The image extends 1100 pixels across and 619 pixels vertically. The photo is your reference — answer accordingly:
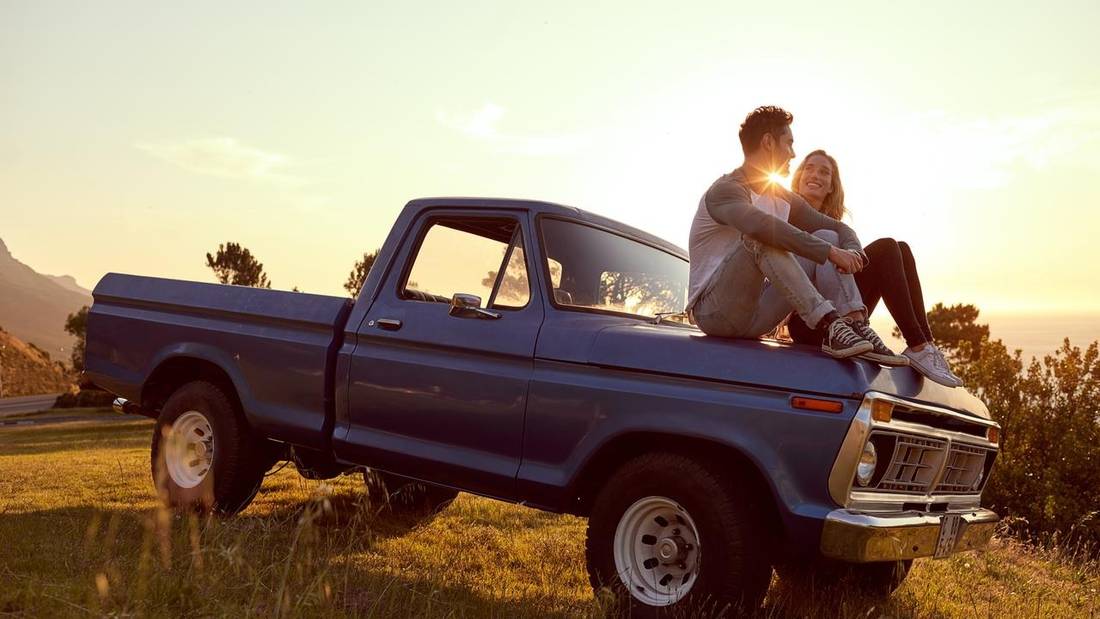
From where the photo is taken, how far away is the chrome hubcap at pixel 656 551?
396 centimetres

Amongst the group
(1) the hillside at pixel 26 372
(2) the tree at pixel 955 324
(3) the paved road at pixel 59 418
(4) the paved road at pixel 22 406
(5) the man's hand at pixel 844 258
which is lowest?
(1) the hillside at pixel 26 372

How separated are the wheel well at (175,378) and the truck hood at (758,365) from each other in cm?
300

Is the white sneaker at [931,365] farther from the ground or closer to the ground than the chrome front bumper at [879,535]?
farther from the ground

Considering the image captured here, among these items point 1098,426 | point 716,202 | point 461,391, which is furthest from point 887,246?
point 1098,426

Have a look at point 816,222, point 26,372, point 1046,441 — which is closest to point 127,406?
point 816,222

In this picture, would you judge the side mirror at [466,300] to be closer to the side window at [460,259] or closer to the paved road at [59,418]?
the side window at [460,259]

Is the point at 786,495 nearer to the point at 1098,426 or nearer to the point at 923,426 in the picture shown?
the point at 923,426

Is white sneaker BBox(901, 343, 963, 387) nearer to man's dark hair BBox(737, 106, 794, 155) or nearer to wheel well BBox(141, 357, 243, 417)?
man's dark hair BBox(737, 106, 794, 155)

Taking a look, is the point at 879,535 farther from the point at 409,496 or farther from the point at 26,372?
the point at 26,372

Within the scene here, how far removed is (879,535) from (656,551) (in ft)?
3.10

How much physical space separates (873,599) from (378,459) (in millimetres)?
2836

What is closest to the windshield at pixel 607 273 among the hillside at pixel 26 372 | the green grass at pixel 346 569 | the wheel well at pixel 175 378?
the green grass at pixel 346 569

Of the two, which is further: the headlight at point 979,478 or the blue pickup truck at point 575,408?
the headlight at point 979,478

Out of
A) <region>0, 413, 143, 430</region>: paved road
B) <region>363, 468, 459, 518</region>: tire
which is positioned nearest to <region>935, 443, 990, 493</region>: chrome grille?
<region>363, 468, 459, 518</region>: tire
